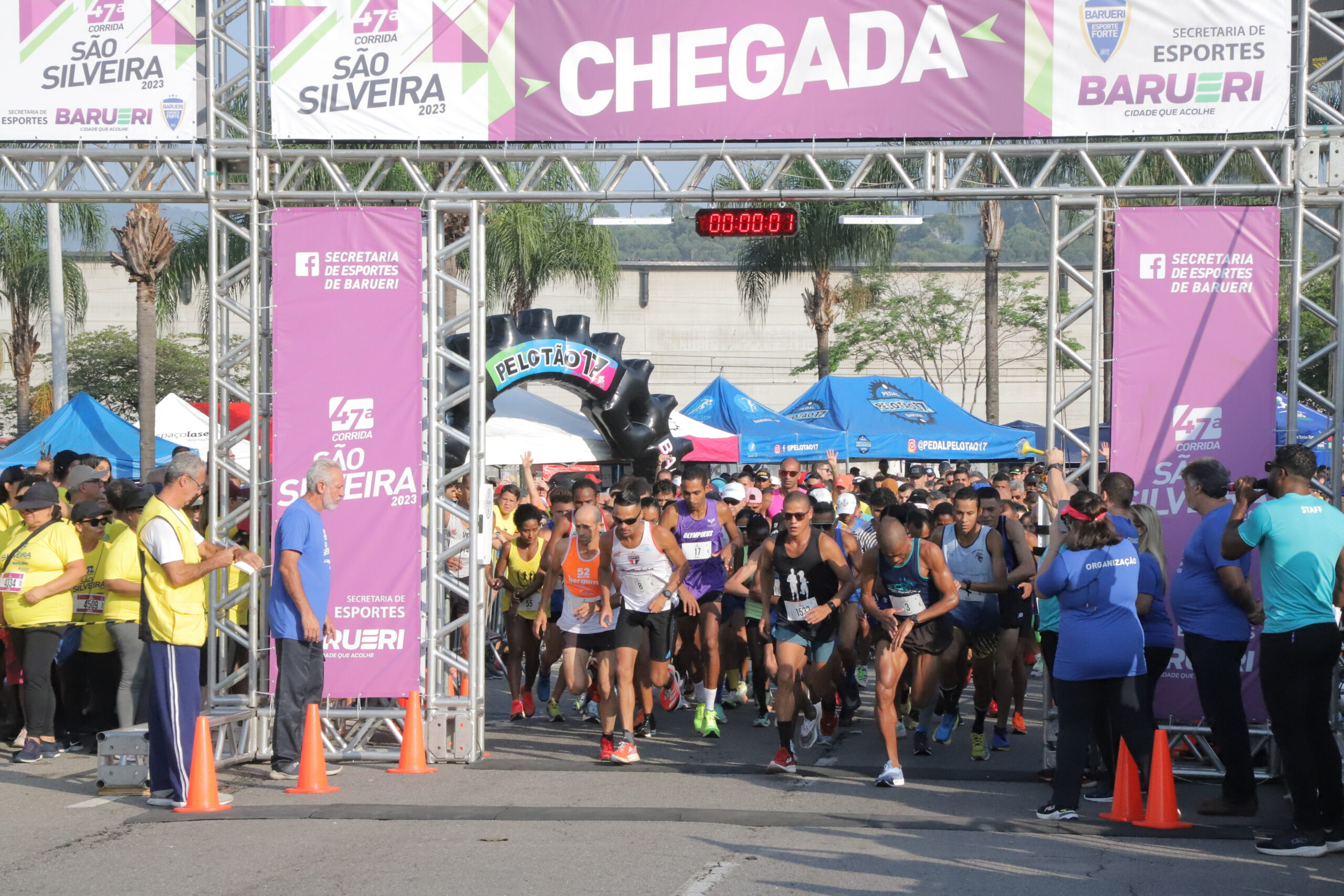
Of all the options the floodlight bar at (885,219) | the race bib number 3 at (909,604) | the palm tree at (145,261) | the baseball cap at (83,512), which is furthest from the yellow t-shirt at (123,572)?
the palm tree at (145,261)

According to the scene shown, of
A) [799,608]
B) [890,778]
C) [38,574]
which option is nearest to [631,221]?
[799,608]

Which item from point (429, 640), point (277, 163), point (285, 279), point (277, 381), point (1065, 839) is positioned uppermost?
point (277, 163)

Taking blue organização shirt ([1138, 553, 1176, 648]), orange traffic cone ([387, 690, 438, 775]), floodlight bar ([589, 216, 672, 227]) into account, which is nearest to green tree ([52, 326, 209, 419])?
floodlight bar ([589, 216, 672, 227])

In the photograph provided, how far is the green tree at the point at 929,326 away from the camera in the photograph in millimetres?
50906

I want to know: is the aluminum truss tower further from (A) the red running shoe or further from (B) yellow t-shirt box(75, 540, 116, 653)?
(A) the red running shoe

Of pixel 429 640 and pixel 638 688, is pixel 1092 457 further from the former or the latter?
pixel 429 640

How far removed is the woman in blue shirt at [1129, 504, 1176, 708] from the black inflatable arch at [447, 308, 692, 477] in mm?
12691

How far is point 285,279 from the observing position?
32.9 ft

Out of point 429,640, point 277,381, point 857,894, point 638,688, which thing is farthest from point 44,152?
point 857,894

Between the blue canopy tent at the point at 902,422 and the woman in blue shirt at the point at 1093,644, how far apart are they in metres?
17.8

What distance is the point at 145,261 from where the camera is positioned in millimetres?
23484

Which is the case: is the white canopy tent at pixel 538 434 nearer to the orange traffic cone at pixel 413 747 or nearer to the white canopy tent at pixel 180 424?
the white canopy tent at pixel 180 424

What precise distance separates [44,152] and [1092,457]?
7880mm

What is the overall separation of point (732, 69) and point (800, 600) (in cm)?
380
